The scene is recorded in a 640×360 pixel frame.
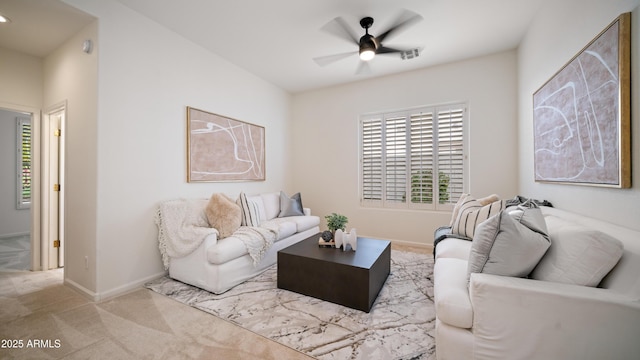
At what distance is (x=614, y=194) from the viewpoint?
156 centimetres

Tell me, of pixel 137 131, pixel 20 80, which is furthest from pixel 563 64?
pixel 20 80

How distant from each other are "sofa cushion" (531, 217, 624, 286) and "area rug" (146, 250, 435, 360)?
884mm

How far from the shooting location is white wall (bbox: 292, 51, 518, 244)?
357 cm

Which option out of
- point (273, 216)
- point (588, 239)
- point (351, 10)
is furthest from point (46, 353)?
point (351, 10)

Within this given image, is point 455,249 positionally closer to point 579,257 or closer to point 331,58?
point 579,257

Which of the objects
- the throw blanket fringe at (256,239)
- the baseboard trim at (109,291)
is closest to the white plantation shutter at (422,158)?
the throw blanket fringe at (256,239)

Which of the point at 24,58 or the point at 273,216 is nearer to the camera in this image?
the point at 24,58

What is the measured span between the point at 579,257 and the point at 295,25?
320cm

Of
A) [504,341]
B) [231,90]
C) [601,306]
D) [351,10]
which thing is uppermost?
[351,10]

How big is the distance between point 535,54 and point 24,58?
604cm

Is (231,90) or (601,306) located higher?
(231,90)

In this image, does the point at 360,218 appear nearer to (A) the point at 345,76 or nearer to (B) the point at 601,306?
(A) the point at 345,76

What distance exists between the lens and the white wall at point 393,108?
11.7 ft

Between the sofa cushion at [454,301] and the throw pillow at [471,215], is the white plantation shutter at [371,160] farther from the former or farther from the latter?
the sofa cushion at [454,301]
